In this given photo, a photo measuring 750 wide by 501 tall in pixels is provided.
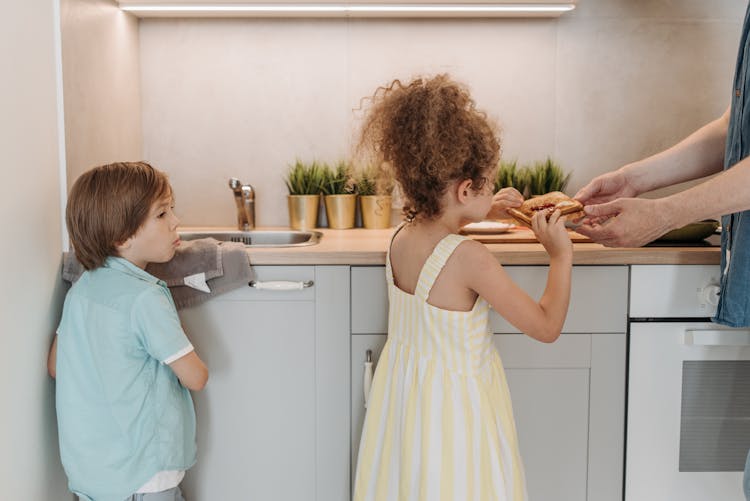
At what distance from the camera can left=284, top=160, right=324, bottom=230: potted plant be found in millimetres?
2250

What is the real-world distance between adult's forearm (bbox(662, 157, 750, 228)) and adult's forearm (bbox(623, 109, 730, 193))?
345mm

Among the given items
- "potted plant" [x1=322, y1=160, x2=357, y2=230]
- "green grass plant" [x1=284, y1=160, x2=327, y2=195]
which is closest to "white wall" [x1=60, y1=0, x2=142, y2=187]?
"green grass plant" [x1=284, y1=160, x2=327, y2=195]

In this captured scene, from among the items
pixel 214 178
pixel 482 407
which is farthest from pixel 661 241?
pixel 214 178

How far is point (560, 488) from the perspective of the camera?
177 centimetres

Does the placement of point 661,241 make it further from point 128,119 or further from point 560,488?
point 128,119

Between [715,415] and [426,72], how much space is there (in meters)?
1.20

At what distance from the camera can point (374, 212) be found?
2.24 m

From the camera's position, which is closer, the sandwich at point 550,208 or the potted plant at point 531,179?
the sandwich at point 550,208

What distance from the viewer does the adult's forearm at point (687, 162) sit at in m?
1.75

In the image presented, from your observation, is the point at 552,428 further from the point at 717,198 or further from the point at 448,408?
the point at 717,198

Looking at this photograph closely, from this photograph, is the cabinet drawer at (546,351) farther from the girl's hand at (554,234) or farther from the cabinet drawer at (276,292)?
the cabinet drawer at (276,292)

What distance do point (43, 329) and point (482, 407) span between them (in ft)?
2.89

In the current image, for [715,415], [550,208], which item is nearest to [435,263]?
[550,208]

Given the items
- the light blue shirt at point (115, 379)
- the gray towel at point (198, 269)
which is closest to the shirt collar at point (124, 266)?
the light blue shirt at point (115, 379)
